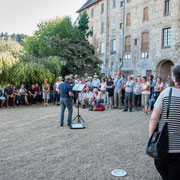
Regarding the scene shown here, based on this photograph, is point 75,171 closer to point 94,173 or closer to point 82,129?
point 94,173

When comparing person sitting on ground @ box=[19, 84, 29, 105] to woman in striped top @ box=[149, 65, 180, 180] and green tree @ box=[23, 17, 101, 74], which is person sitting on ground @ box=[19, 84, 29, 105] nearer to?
green tree @ box=[23, 17, 101, 74]

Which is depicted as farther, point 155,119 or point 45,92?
point 45,92

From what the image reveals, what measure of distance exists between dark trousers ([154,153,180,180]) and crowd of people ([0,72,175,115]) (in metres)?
8.89

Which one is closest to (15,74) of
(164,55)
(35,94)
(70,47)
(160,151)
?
(35,94)

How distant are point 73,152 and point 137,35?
27051 millimetres

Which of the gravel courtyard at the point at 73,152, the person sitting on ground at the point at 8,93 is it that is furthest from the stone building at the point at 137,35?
the gravel courtyard at the point at 73,152

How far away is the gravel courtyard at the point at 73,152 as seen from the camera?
4.31 m

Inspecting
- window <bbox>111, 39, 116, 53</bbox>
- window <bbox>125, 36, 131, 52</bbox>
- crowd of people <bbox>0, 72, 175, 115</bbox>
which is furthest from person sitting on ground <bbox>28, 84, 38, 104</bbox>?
window <bbox>111, 39, 116, 53</bbox>

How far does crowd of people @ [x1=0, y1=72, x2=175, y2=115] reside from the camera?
1226 cm

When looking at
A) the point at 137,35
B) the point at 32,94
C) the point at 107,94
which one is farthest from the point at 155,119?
the point at 137,35

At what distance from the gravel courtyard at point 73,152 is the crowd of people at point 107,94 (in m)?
3.52

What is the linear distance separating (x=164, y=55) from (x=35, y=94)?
16.8 m

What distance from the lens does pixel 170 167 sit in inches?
97.0

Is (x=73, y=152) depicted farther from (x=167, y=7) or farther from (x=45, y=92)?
(x=167, y=7)
